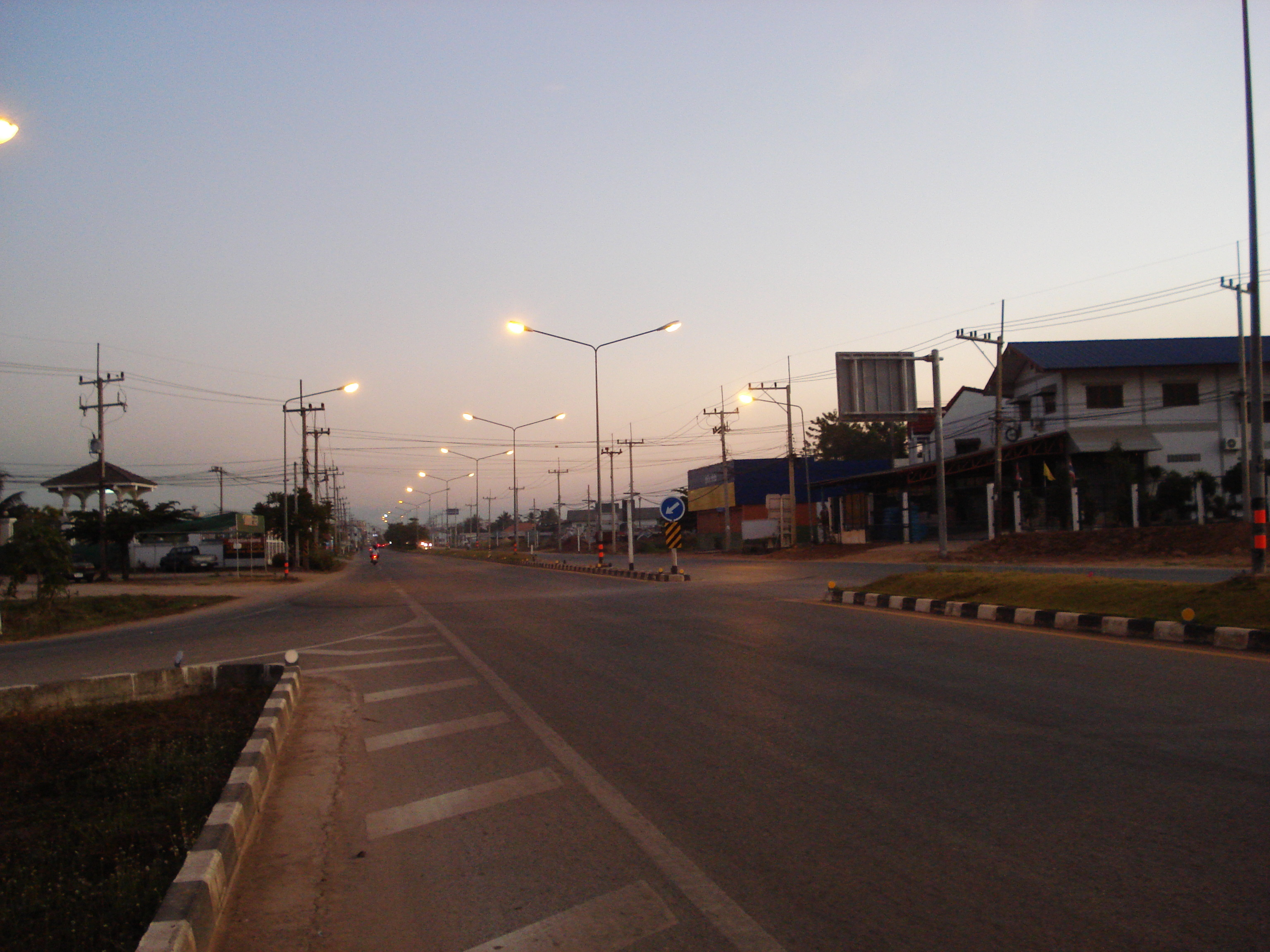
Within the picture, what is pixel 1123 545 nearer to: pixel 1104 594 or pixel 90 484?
pixel 1104 594

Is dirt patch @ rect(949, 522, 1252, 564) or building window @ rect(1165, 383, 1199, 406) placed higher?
building window @ rect(1165, 383, 1199, 406)

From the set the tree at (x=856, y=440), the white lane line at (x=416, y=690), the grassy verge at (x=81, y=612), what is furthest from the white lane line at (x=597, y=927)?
the tree at (x=856, y=440)

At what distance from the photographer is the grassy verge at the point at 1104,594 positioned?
10289 mm

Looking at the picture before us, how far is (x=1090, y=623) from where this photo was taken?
459 inches

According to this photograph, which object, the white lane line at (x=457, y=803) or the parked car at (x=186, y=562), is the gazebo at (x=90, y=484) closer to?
the parked car at (x=186, y=562)

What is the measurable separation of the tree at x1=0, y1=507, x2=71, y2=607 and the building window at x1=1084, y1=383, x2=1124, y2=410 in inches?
1616

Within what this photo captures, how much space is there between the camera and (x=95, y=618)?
20.2 m

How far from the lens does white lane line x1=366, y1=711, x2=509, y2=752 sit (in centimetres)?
693

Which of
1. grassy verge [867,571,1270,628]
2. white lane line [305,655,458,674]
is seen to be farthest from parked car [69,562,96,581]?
grassy verge [867,571,1270,628]

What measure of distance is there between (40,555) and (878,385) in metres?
22.0

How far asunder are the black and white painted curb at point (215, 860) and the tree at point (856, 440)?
271ft

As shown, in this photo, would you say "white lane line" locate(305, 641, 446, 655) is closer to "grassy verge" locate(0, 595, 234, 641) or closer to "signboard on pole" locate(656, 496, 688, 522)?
"grassy verge" locate(0, 595, 234, 641)

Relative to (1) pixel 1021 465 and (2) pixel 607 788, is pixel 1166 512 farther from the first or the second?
(2) pixel 607 788

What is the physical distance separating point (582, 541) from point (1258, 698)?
104 meters
